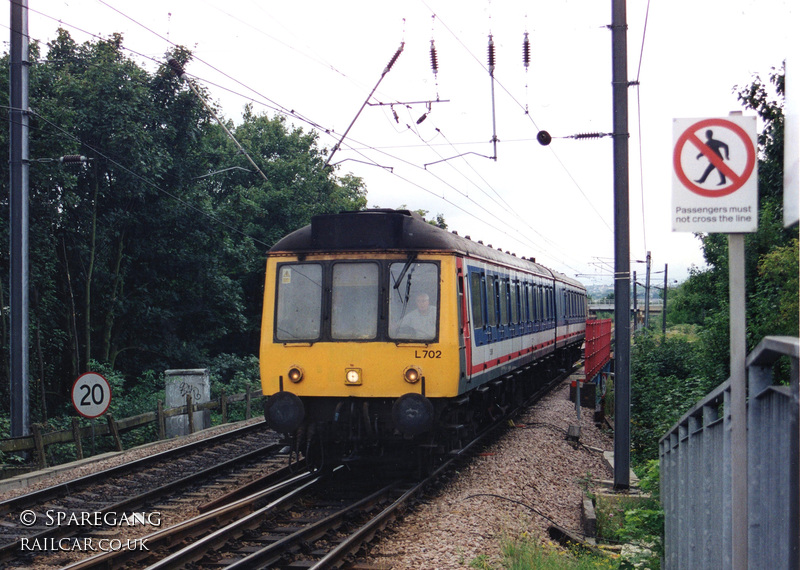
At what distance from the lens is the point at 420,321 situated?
9.44 meters

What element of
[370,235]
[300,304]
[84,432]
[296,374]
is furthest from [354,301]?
[84,432]

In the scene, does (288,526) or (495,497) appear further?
(495,497)

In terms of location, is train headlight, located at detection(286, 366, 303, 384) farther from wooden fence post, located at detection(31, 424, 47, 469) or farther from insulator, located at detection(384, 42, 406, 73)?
insulator, located at detection(384, 42, 406, 73)

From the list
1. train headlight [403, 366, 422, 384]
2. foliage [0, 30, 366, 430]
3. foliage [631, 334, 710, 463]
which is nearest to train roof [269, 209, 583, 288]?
train headlight [403, 366, 422, 384]

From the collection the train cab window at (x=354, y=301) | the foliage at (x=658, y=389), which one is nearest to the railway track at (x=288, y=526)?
the train cab window at (x=354, y=301)

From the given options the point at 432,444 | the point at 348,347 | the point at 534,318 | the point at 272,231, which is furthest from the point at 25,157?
the point at 272,231

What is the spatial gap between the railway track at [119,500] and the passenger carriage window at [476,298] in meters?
3.40

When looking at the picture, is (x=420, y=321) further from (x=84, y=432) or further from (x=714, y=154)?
(x=84, y=432)

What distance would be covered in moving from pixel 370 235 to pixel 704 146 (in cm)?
655

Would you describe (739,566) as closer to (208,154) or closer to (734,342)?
(734,342)

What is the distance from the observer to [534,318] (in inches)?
655

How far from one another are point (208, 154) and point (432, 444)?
61.6ft

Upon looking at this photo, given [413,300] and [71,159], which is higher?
[71,159]

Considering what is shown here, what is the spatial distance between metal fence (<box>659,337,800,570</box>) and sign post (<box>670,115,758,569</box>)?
0.74ft
